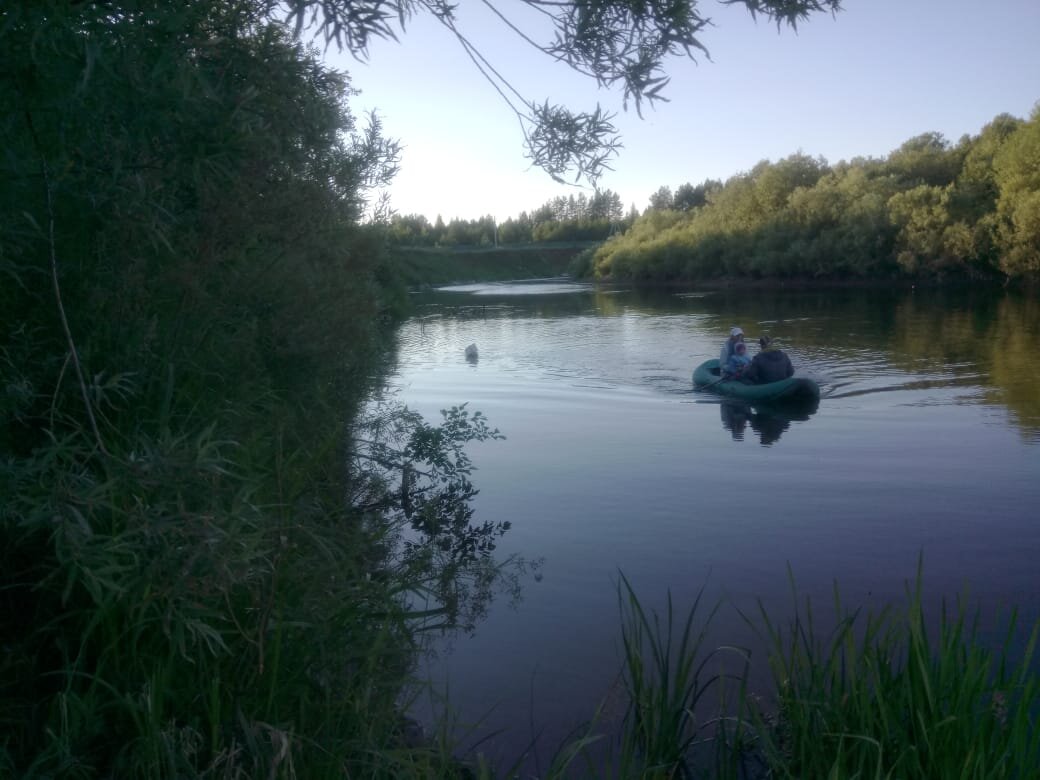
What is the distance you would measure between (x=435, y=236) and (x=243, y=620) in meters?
70.0

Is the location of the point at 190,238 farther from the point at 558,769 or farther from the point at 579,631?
the point at 579,631

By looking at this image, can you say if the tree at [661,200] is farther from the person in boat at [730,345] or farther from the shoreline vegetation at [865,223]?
the person in boat at [730,345]

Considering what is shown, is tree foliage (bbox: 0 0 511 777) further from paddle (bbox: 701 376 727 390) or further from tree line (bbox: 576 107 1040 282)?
tree line (bbox: 576 107 1040 282)

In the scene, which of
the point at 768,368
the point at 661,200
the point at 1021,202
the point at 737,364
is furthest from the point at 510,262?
the point at 768,368

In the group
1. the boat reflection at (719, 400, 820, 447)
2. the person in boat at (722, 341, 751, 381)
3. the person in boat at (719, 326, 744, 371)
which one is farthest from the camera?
the person in boat at (719, 326, 744, 371)

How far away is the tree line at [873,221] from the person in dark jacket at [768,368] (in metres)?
28.8

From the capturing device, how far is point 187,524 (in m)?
2.75

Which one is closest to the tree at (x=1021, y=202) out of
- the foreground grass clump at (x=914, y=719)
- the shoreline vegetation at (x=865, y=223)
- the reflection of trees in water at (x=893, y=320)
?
the shoreline vegetation at (x=865, y=223)

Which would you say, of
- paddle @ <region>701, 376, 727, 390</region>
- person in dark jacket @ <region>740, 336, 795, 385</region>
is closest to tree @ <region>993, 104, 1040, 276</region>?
paddle @ <region>701, 376, 727, 390</region>

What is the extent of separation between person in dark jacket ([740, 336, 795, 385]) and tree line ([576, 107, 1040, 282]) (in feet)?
94.6

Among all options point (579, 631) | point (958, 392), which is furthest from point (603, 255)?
point (579, 631)

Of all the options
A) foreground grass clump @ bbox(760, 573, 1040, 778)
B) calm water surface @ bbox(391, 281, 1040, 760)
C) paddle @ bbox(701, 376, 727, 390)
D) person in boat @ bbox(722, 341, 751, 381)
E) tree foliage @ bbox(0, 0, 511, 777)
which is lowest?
calm water surface @ bbox(391, 281, 1040, 760)

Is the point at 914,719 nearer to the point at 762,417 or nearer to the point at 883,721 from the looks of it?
the point at 883,721

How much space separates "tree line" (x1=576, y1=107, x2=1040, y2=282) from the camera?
4116 cm
